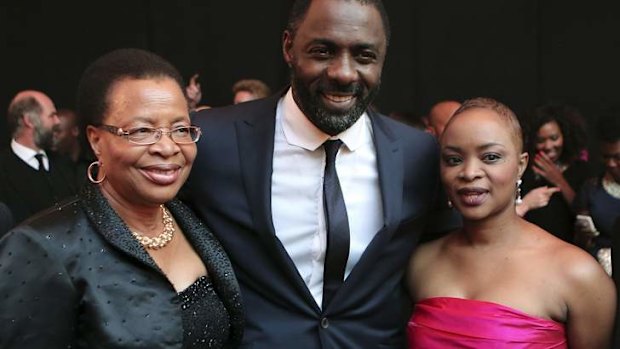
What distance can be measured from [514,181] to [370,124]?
0.39m

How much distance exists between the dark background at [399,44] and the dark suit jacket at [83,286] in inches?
156

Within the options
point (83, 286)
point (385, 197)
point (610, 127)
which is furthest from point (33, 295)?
Result: point (610, 127)

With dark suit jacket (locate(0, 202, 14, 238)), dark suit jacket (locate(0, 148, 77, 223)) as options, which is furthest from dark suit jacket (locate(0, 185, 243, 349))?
dark suit jacket (locate(0, 148, 77, 223))

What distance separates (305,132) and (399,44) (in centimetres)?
365

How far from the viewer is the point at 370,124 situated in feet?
7.77

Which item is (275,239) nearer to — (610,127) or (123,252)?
(123,252)

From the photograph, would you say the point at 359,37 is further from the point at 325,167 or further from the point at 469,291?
the point at 469,291

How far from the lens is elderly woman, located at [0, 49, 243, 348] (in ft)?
5.65

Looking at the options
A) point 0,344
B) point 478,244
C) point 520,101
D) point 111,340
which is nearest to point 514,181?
point 478,244

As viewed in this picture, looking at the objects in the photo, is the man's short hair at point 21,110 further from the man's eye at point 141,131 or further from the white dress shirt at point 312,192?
the man's eye at point 141,131

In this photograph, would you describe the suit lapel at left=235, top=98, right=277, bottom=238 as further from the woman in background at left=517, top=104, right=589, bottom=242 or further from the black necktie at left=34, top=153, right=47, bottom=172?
the black necktie at left=34, top=153, right=47, bottom=172

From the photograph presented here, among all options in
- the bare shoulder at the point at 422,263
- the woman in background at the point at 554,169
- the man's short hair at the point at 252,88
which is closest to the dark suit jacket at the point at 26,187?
the man's short hair at the point at 252,88

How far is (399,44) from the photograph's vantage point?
579 cm

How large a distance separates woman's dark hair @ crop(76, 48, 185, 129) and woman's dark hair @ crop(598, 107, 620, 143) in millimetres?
2224
